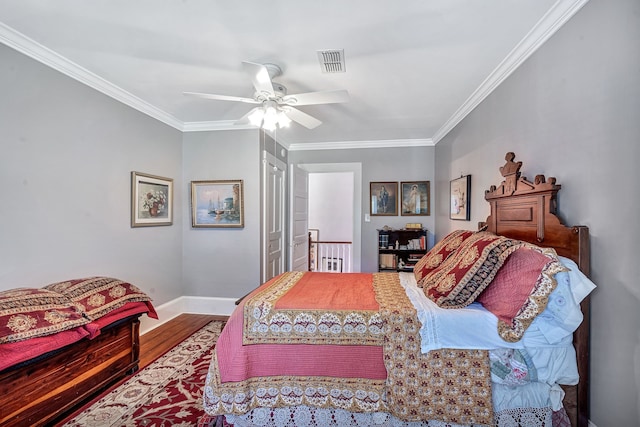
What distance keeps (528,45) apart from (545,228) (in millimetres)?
1220

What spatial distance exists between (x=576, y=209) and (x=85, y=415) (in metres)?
3.18

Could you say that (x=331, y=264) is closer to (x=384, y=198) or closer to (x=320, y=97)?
(x=384, y=198)

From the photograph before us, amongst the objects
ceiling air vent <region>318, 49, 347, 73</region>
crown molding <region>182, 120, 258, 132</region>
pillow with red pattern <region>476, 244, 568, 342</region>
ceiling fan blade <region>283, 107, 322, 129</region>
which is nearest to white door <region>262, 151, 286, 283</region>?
crown molding <region>182, 120, 258, 132</region>

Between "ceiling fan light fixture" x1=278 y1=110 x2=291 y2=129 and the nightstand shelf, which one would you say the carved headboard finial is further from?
the nightstand shelf

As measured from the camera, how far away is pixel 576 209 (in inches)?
60.6

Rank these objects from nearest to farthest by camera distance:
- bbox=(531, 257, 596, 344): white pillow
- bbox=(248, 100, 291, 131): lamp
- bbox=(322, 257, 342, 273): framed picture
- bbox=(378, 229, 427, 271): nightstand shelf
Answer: bbox=(531, 257, 596, 344): white pillow < bbox=(248, 100, 291, 131): lamp < bbox=(378, 229, 427, 271): nightstand shelf < bbox=(322, 257, 342, 273): framed picture

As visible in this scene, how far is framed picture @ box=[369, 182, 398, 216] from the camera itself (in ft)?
14.6

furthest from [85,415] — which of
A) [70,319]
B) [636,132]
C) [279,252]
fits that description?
[636,132]

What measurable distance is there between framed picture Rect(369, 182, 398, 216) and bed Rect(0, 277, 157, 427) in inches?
130

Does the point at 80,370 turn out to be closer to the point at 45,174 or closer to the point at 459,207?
the point at 45,174

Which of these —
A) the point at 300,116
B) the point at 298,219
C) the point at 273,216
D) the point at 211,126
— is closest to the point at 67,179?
the point at 211,126

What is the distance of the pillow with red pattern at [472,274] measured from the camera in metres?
1.60

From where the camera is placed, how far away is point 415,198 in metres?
4.40

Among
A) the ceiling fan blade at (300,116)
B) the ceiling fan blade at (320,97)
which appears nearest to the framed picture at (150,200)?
the ceiling fan blade at (300,116)
